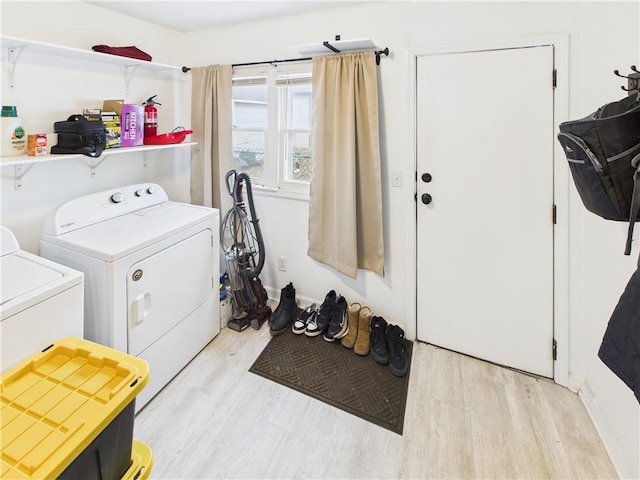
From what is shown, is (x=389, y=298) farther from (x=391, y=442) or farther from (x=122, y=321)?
(x=122, y=321)

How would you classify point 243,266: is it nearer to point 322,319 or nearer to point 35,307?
point 322,319

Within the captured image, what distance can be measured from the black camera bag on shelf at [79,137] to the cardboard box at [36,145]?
0.08 meters

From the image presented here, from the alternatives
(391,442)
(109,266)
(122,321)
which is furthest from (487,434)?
(109,266)

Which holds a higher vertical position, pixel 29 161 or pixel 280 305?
pixel 29 161

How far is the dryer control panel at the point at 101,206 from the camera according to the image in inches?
79.4

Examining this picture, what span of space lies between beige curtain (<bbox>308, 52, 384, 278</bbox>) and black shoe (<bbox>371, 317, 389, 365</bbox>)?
367 millimetres

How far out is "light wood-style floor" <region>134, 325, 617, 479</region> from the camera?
159 centimetres

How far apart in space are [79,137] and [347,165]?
5.28ft

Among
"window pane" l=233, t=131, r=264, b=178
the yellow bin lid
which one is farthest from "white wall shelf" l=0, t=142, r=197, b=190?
the yellow bin lid

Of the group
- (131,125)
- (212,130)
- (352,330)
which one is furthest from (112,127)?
(352,330)

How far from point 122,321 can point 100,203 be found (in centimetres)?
91

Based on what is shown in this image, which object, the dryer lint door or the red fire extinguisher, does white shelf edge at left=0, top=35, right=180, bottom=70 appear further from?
the dryer lint door

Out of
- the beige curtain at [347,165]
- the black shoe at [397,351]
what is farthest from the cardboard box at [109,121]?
the black shoe at [397,351]

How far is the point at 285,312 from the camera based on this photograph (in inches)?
108
